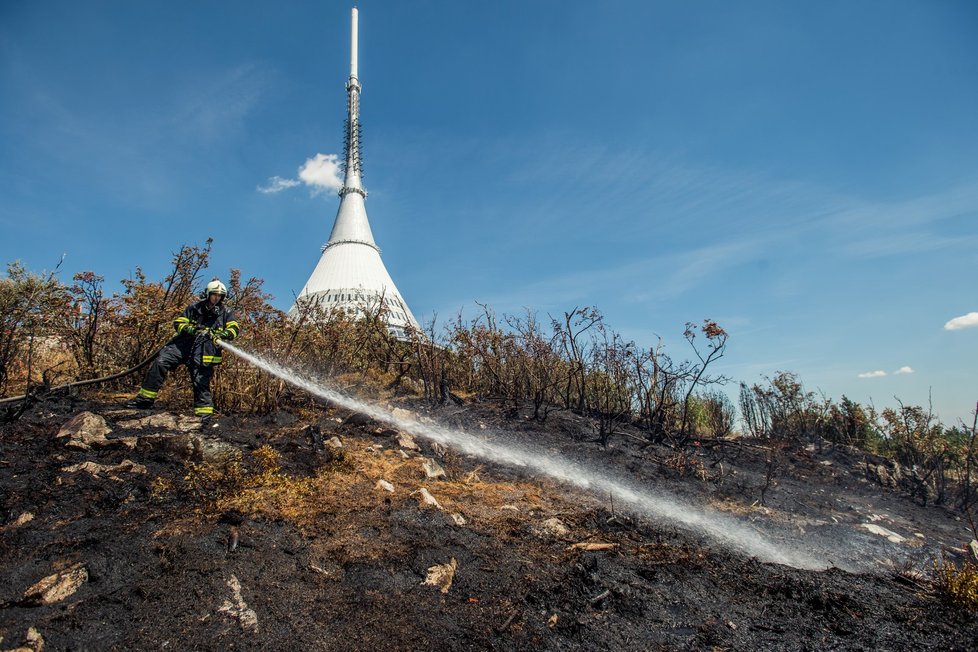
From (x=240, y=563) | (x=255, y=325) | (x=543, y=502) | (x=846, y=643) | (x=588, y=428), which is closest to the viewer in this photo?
(x=846, y=643)

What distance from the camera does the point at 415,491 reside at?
13.9 ft

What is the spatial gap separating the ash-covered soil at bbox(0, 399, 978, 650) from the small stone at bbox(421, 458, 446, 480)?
7cm

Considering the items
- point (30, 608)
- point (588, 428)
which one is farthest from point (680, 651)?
point (588, 428)

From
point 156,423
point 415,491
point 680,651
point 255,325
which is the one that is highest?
point 255,325

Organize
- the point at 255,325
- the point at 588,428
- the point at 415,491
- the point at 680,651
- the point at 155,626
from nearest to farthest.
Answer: the point at 155,626, the point at 680,651, the point at 415,491, the point at 255,325, the point at 588,428

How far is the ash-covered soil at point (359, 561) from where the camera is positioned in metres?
2.33

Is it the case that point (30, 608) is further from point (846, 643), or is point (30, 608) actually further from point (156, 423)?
point (846, 643)

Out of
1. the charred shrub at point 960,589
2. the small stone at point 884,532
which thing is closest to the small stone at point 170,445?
the charred shrub at point 960,589

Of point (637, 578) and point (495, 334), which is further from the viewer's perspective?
point (495, 334)

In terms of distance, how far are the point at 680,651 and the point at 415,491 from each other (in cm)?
244

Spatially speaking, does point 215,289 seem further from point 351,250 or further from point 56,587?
point 351,250

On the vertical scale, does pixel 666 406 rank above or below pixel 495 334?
below

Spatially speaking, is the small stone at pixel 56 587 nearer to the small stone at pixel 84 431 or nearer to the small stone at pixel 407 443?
the small stone at pixel 84 431

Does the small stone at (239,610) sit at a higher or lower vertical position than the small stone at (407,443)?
lower
